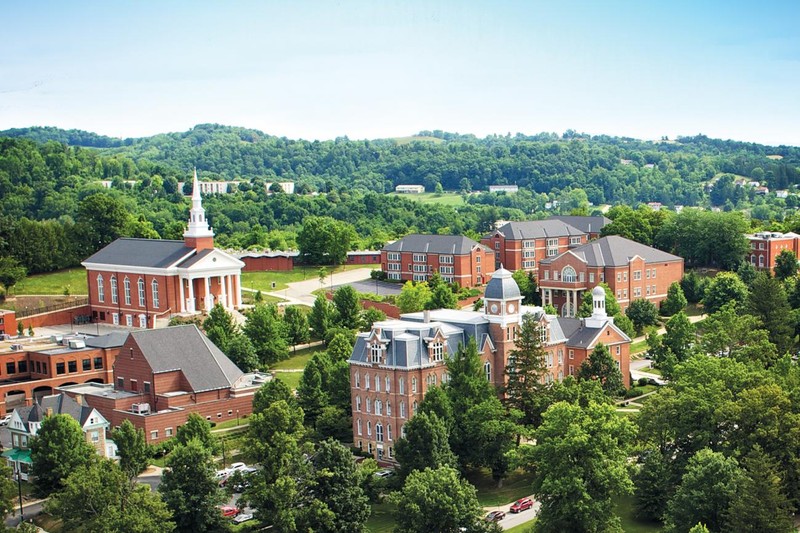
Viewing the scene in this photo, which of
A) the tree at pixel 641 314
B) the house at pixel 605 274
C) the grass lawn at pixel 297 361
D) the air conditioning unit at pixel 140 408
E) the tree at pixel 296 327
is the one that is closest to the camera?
the air conditioning unit at pixel 140 408

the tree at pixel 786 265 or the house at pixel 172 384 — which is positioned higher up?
the tree at pixel 786 265

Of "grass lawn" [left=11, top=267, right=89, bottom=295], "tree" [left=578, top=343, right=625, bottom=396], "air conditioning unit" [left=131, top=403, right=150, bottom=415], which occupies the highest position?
"grass lawn" [left=11, top=267, right=89, bottom=295]

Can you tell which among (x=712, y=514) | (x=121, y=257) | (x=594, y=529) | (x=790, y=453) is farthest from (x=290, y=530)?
(x=121, y=257)

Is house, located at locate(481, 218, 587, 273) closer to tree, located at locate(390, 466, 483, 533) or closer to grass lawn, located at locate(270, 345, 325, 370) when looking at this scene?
grass lawn, located at locate(270, 345, 325, 370)

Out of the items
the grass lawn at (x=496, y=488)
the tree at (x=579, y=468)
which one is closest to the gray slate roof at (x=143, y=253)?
the grass lawn at (x=496, y=488)

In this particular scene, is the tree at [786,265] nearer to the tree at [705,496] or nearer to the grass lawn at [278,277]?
the grass lawn at [278,277]

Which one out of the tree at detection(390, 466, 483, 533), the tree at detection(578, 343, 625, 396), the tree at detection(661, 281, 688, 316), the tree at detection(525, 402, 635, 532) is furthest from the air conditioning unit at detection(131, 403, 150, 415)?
the tree at detection(661, 281, 688, 316)

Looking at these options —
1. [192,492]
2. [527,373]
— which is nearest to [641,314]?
[527,373]
